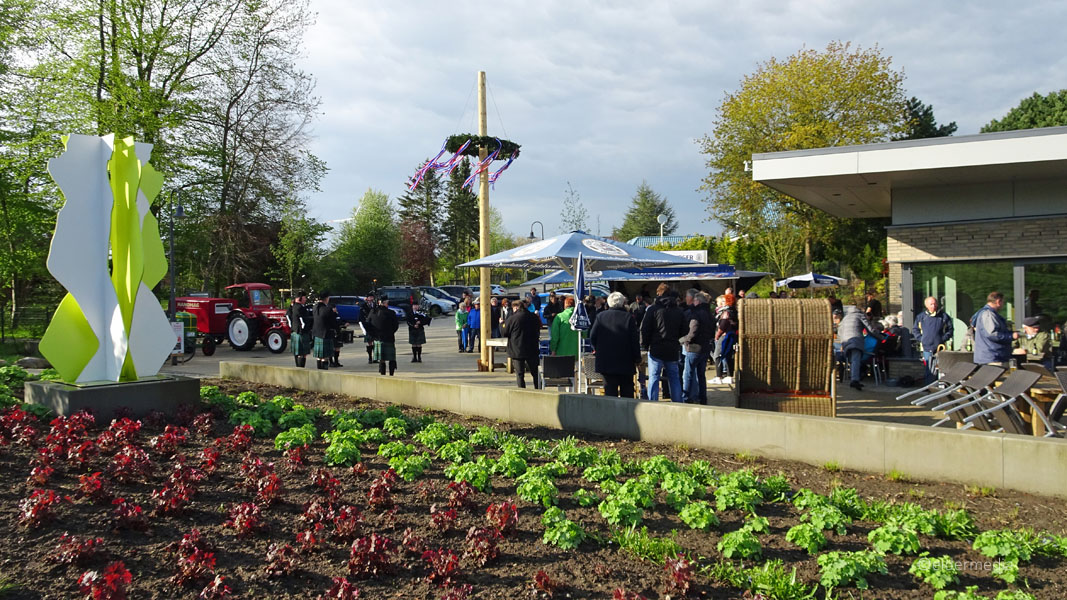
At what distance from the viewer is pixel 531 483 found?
539 centimetres

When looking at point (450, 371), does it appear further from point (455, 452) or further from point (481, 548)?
point (481, 548)

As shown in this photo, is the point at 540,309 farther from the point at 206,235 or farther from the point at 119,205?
the point at 119,205

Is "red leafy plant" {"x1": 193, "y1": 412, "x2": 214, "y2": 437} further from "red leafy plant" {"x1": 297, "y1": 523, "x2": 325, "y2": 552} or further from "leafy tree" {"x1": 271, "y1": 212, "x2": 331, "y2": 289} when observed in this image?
"leafy tree" {"x1": 271, "y1": 212, "x2": 331, "y2": 289}

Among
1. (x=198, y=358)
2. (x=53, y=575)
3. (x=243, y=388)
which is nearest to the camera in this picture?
(x=53, y=575)

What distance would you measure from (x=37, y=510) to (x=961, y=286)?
15.0 m

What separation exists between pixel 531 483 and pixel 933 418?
6.35m

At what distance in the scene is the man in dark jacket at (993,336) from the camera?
29.1 feet

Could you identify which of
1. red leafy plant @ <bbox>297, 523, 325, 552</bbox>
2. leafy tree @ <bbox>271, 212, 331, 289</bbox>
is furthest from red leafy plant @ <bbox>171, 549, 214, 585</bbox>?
leafy tree @ <bbox>271, 212, 331, 289</bbox>

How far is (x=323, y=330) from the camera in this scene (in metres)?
14.8

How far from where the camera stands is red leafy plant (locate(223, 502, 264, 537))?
4.46 metres

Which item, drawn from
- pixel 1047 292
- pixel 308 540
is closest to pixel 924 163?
pixel 1047 292

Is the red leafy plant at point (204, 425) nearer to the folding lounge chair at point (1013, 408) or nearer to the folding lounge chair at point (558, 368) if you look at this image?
the folding lounge chair at point (558, 368)

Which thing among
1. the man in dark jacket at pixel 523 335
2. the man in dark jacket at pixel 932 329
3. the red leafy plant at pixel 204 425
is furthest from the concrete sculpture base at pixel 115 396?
the man in dark jacket at pixel 932 329

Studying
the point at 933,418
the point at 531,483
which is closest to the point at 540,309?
the point at 933,418
